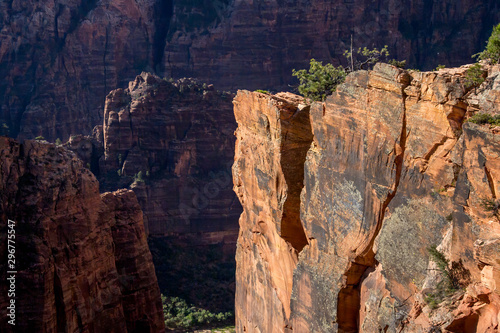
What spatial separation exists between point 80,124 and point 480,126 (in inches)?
3658

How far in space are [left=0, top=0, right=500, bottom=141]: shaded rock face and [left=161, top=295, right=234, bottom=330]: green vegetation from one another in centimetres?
4579

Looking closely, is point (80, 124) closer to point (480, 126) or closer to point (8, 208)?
point (8, 208)

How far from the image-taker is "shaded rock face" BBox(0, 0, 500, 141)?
9719 cm

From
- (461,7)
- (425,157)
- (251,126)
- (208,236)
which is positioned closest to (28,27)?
(208,236)

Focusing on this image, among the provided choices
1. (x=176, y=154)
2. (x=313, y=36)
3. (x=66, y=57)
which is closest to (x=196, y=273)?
(x=176, y=154)

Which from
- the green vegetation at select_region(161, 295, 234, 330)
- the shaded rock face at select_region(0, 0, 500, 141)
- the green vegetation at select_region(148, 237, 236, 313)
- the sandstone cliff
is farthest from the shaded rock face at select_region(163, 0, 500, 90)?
the green vegetation at select_region(161, 295, 234, 330)

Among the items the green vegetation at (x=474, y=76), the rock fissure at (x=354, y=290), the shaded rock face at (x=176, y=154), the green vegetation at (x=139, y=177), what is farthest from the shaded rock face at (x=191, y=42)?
the green vegetation at (x=474, y=76)

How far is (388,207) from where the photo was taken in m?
19.2

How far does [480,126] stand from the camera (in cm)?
1585

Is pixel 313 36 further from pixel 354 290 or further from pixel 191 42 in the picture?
pixel 354 290

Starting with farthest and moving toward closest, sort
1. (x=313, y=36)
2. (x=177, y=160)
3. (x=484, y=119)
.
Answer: (x=313, y=36)
(x=177, y=160)
(x=484, y=119)

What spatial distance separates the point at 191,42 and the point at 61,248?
6909 cm

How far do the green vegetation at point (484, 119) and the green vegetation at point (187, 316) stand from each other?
46398mm

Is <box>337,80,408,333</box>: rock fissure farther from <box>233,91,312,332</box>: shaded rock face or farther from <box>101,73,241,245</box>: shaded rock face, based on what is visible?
<box>101,73,241,245</box>: shaded rock face
